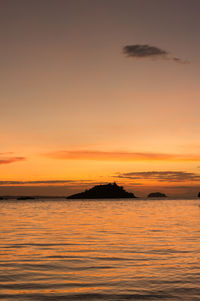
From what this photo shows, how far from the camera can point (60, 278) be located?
17.7 meters

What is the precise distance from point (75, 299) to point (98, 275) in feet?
13.7

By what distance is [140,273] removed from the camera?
1850cm

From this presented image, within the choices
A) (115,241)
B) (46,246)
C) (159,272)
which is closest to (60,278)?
(159,272)

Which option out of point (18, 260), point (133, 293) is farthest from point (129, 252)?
point (133, 293)

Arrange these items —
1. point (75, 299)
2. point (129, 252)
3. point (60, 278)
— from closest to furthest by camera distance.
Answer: point (75, 299)
point (60, 278)
point (129, 252)

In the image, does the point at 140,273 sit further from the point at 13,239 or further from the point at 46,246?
the point at 13,239

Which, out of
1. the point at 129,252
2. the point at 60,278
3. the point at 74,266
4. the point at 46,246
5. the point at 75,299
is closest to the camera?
the point at 75,299

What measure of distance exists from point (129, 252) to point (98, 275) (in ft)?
23.8

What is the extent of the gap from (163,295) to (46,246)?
1519 cm

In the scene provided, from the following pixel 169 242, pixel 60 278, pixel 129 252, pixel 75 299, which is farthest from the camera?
pixel 169 242

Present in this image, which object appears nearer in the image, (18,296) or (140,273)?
(18,296)

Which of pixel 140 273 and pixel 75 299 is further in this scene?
pixel 140 273

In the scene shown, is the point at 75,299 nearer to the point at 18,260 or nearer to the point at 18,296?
the point at 18,296

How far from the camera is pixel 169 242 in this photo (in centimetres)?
3062
